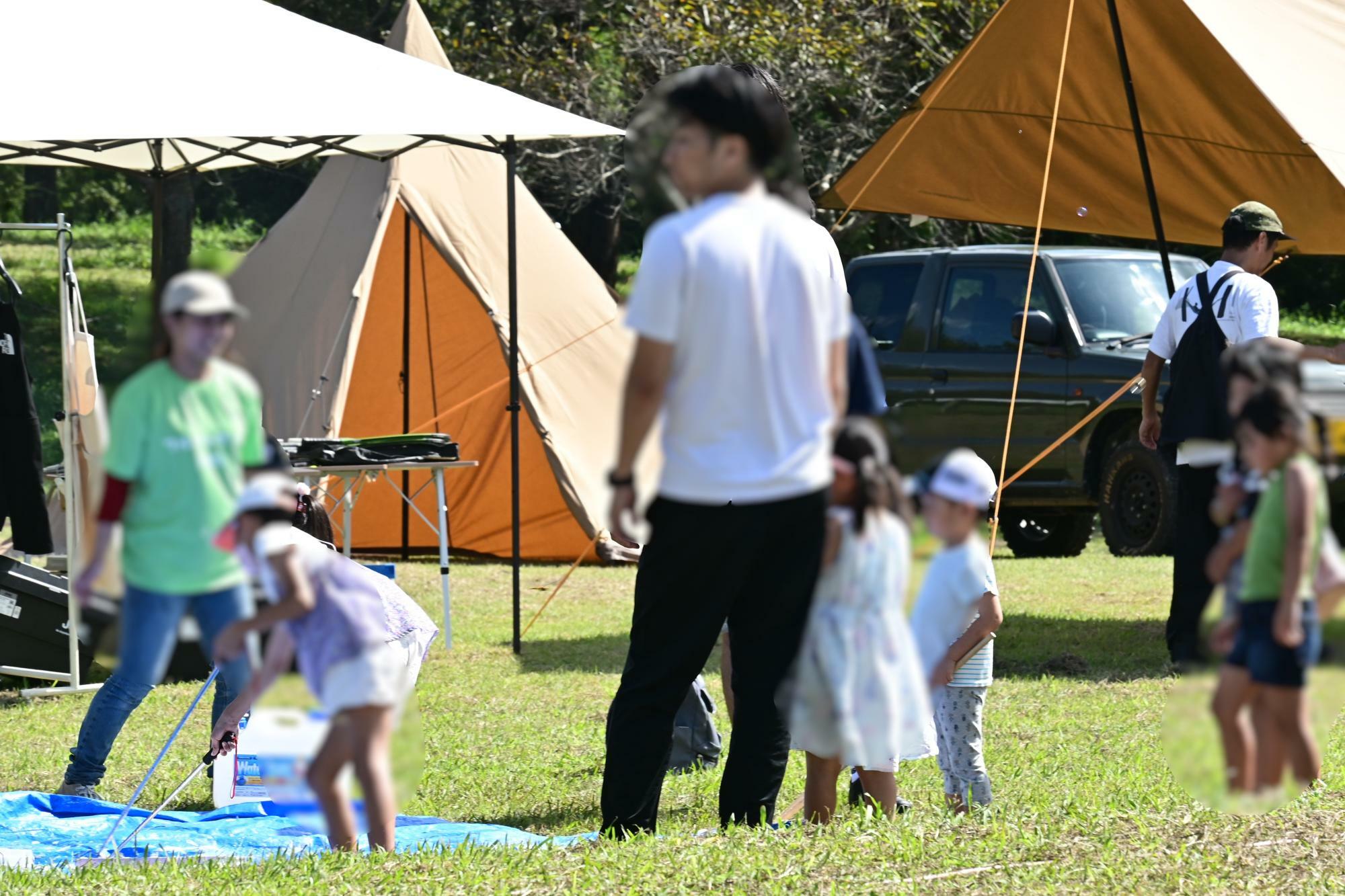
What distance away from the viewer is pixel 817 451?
1155 millimetres

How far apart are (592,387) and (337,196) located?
2.20 meters

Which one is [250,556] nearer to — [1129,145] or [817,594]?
[817,594]

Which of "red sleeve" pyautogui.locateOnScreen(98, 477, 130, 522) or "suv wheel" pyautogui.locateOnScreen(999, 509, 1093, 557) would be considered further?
"suv wheel" pyautogui.locateOnScreen(999, 509, 1093, 557)

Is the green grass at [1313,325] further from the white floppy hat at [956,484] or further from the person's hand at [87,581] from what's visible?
the person's hand at [87,581]

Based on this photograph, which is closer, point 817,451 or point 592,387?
point 817,451

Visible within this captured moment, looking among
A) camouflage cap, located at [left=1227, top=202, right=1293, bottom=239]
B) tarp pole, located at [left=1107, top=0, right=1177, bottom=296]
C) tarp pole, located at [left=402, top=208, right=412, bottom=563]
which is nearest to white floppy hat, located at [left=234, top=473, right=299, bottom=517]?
camouflage cap, located at [left=1227, top=202, right=1293, bottom=239]

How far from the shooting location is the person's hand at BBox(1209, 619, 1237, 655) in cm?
127

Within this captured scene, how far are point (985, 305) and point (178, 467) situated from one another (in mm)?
2349

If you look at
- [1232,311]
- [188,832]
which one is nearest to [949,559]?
[1232,311]

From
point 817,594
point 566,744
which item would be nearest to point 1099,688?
point 566,744

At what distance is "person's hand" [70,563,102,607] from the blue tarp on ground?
429 cm

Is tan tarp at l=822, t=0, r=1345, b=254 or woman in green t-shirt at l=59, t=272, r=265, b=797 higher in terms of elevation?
tan tarp at l=822, t=0, r=1345, b=254

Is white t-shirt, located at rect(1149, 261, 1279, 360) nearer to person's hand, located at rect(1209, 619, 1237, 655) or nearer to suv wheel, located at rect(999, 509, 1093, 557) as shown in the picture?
person's hand, located at rect(1209, 619, 1237, 655)

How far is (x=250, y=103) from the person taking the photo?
223 centimetres
